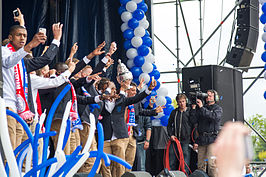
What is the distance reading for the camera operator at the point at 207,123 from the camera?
4518 millimetres

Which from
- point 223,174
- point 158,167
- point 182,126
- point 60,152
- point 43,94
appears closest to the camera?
point 223,174

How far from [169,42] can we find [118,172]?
6.99 meters

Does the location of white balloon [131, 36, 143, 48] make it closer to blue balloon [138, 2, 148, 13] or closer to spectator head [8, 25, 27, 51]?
blue balloon [138, 2, 148, 13]

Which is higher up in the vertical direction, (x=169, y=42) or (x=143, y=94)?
(x=169, y=42)

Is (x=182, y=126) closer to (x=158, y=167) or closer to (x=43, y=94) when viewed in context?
(x=158, y=167)

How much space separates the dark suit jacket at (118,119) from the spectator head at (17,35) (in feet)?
5.66

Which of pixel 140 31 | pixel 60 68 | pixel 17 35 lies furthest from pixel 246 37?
pixel 17 35

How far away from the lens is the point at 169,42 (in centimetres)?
1070

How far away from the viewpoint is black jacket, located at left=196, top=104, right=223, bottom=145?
4566 millimetres

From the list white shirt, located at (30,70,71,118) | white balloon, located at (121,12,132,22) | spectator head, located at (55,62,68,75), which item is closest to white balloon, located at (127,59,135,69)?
white balloon, located at (121,12,132,22)

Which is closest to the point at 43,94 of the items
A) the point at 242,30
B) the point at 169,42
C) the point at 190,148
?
the point at 190,148

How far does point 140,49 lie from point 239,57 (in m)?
1.39

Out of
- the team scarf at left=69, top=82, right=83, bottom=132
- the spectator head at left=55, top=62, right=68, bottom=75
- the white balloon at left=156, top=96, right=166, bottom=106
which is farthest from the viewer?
the white balloon at left=156, top=96, right=166, bottom=106

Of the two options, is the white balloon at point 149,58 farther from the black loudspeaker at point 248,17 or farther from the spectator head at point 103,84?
the spectator head at point 103,84
